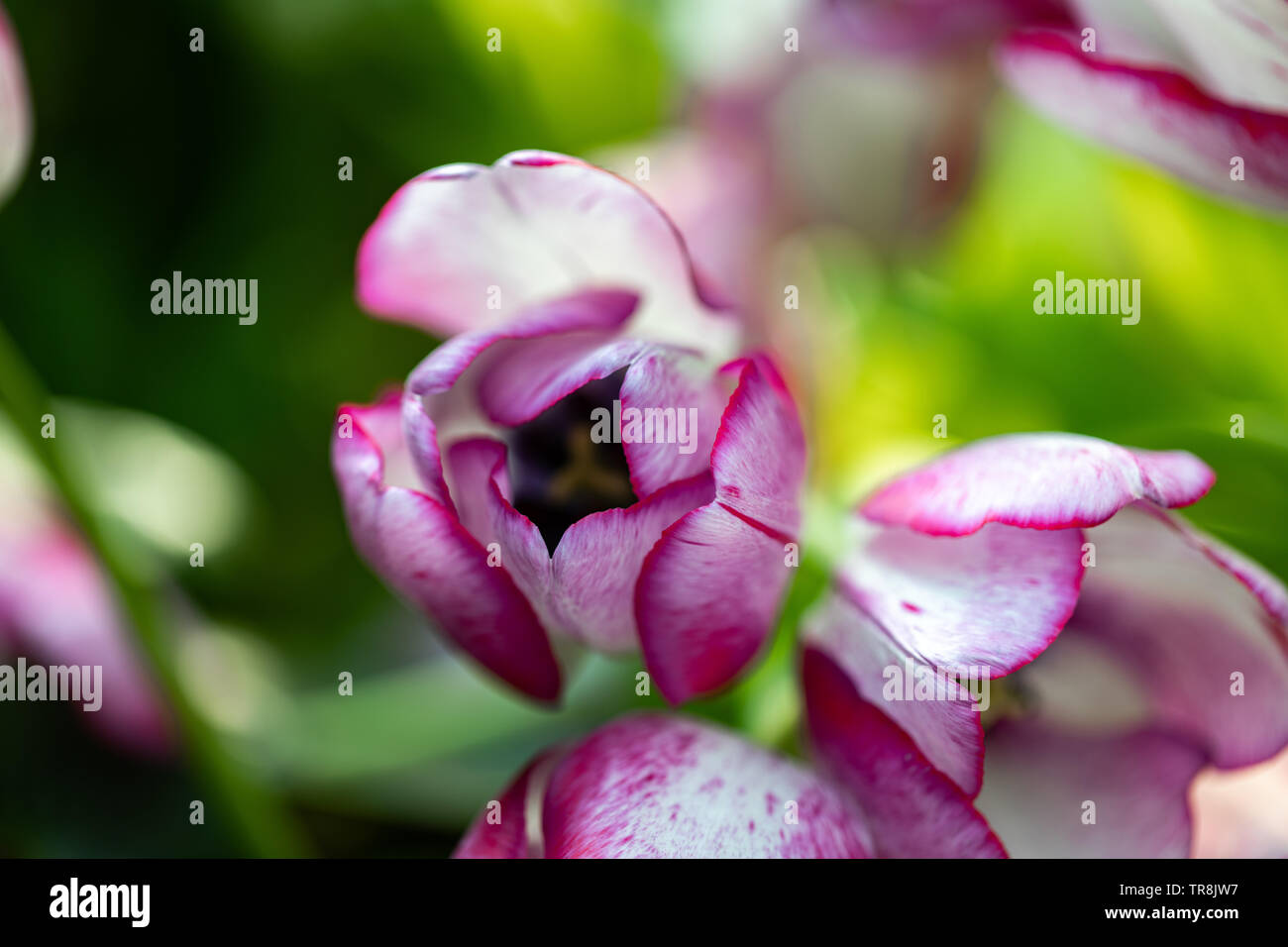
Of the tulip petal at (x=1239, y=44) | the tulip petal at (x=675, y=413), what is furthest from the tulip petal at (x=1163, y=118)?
the tulip petal at (x=675, y=413)

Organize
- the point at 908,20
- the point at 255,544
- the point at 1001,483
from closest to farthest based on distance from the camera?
the point at 1001,483 < the point at 908,20 < the point at 255,544

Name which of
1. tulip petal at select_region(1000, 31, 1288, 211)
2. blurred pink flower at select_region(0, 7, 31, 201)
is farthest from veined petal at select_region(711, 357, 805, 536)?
blurred pink flower at select_region(0, 7, 31, 201)

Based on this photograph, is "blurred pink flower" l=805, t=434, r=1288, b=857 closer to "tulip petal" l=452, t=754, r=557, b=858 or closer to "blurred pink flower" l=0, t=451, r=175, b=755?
"tulip petal" l=452, t=754, r=557, b=858

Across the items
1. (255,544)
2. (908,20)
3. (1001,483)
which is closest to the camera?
(1001,483)

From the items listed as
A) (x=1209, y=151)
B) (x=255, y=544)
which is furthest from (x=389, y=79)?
(x=1209, y=151)

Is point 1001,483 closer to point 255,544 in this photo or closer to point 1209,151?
point 1209,151
